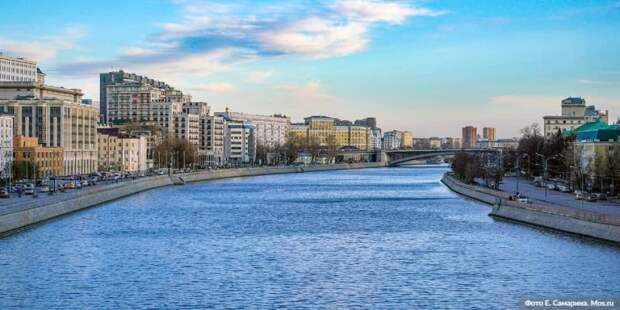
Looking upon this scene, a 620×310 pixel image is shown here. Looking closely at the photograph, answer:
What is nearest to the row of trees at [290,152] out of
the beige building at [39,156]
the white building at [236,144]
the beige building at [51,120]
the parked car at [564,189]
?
the white building at [236,144]

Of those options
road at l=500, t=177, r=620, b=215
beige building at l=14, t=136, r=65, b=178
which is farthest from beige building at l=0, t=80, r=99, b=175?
road at l=500, t=177, r=620, b=215

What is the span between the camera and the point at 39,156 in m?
85.9

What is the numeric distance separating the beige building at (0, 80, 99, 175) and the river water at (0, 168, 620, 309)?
145 feet

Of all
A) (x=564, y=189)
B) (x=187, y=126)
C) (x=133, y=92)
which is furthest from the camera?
(x=133, y=92)

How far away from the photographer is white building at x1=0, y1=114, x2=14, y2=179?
75.7 metres

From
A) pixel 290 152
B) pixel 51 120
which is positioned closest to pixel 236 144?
pixel 290 152

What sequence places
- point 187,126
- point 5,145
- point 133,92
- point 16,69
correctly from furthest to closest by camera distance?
1. point 133,92
2. point 187,126
3. point 16,69
4. point 5,145

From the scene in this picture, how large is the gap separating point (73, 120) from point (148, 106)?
210 feet

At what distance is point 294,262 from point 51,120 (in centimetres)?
6910

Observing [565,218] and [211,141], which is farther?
[211,141]

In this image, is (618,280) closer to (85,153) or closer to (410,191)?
(410,191)

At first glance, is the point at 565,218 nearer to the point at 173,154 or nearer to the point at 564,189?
the point at 564,189

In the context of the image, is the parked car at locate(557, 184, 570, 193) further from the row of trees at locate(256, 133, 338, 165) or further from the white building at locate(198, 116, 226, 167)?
the row of trees at locate(256, 133, 338, 165)

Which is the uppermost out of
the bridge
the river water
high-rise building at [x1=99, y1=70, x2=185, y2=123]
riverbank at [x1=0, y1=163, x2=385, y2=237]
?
high-rise building at [x1=99, y1=70, x2=185, y2=123]
